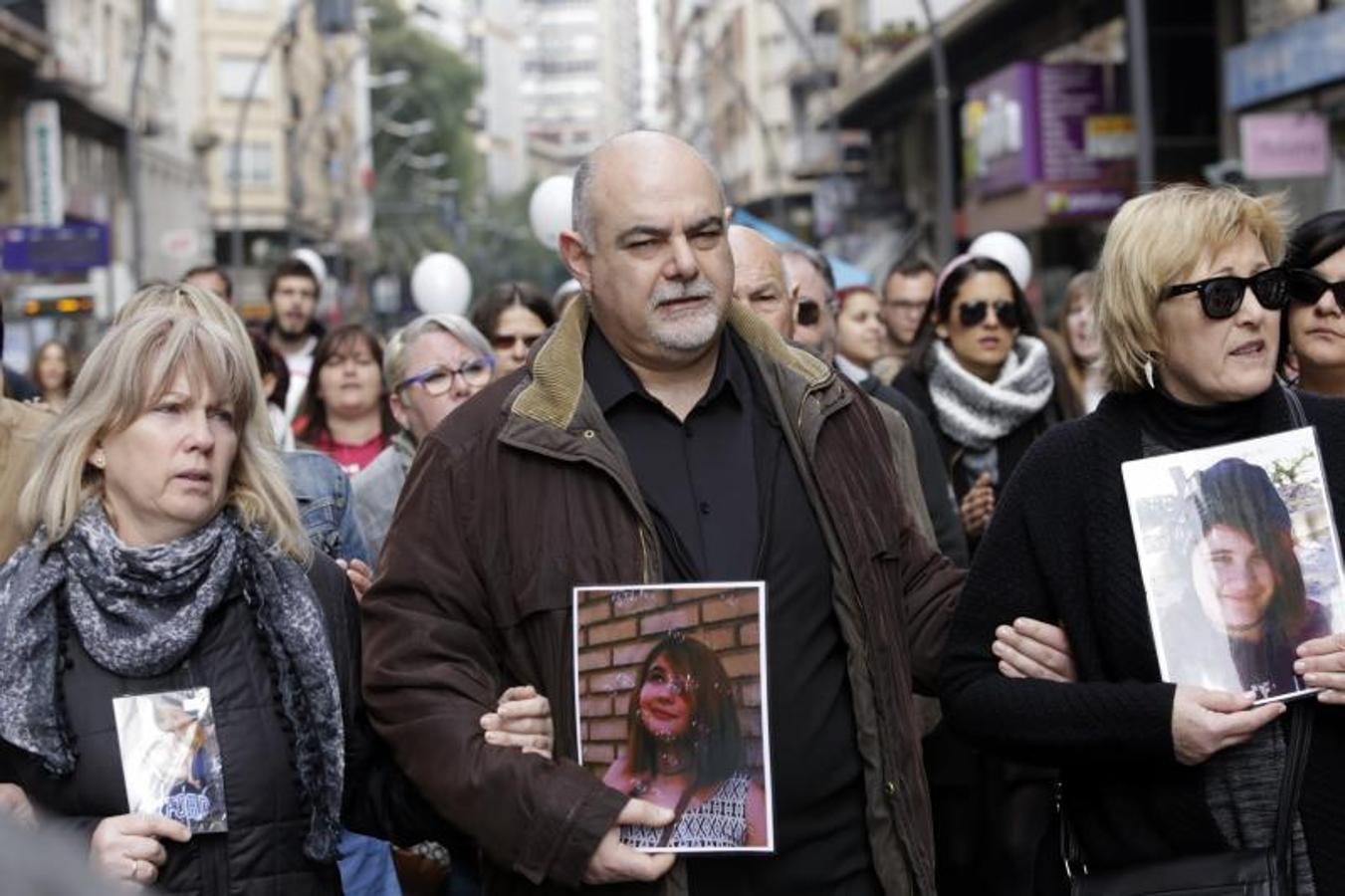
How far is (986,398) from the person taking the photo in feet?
25.4

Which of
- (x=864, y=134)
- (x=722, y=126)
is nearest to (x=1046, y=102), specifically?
(x=864, y=134)

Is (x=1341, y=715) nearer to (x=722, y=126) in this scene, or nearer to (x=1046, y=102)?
(x=1046, y=102)

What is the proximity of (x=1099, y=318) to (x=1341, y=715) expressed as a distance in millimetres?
818

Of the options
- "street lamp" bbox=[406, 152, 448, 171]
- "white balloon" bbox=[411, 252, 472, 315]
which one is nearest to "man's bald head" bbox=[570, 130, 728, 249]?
"white balloon" bbox=[411, 252, 472, 315]

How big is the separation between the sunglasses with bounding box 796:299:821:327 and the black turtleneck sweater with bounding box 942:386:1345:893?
3.44 meters

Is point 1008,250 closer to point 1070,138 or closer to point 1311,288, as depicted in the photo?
point 1311,288

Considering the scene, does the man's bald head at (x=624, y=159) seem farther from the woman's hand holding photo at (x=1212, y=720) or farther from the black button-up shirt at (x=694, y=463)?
the woman's hand holding photo at (x=1212, y=720)

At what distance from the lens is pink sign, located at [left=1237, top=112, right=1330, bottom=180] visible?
21.2 m

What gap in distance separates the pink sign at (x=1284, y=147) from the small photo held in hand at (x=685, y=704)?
61.0 ft

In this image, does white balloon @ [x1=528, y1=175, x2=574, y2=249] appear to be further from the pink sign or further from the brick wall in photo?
the pink sign

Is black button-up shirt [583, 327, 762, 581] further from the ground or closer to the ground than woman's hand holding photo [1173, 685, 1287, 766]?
further from the ground

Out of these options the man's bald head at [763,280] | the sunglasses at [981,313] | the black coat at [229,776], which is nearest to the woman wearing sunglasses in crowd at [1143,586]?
the black coat at [229,776]

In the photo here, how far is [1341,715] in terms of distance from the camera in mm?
3668

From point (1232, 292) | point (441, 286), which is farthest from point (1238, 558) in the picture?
point (441, 286)
